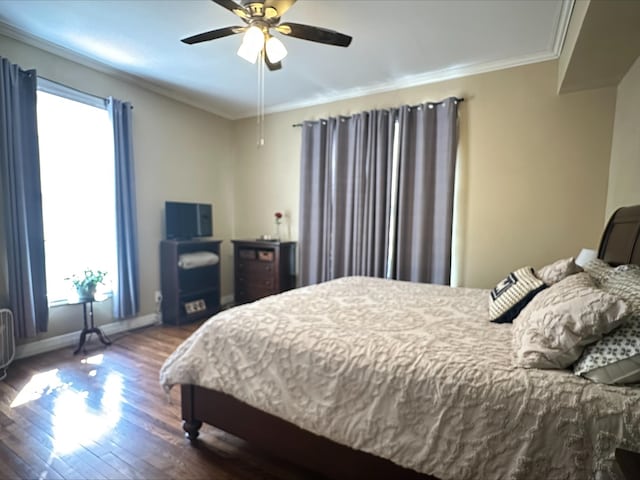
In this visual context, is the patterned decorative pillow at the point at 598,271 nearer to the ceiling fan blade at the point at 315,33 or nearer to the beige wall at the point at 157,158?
the ceiling fan blade at the point at 315,33

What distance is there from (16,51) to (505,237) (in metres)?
4.57

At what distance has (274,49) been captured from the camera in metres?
2.12

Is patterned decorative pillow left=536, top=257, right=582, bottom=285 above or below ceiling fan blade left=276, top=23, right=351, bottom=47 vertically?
below

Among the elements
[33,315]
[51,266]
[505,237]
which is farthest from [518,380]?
[51,266]

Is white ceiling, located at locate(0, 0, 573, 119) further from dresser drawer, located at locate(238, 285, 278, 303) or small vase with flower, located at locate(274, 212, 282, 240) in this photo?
dresser drawer, located at locate(238, 285, 278, 303)

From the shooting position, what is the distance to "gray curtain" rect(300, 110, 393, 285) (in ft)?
11.9

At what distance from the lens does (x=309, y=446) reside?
1473 mm

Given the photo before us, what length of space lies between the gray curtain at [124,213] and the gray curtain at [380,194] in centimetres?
188

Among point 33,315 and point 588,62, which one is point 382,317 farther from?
point 33,315

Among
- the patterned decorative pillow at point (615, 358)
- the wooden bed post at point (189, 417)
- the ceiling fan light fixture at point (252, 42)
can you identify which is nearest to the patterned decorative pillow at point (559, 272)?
the patterned decorative pillow at point (615, 358)

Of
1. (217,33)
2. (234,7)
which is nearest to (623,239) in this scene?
(234,7)

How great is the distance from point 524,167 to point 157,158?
387 centimetres

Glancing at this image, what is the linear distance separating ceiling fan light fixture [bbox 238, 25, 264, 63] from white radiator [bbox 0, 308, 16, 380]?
2.71 metres

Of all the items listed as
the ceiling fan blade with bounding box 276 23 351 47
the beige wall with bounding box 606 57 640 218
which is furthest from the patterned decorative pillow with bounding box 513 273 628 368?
the ceiling fan blade with bounding box 276 23 351 47
